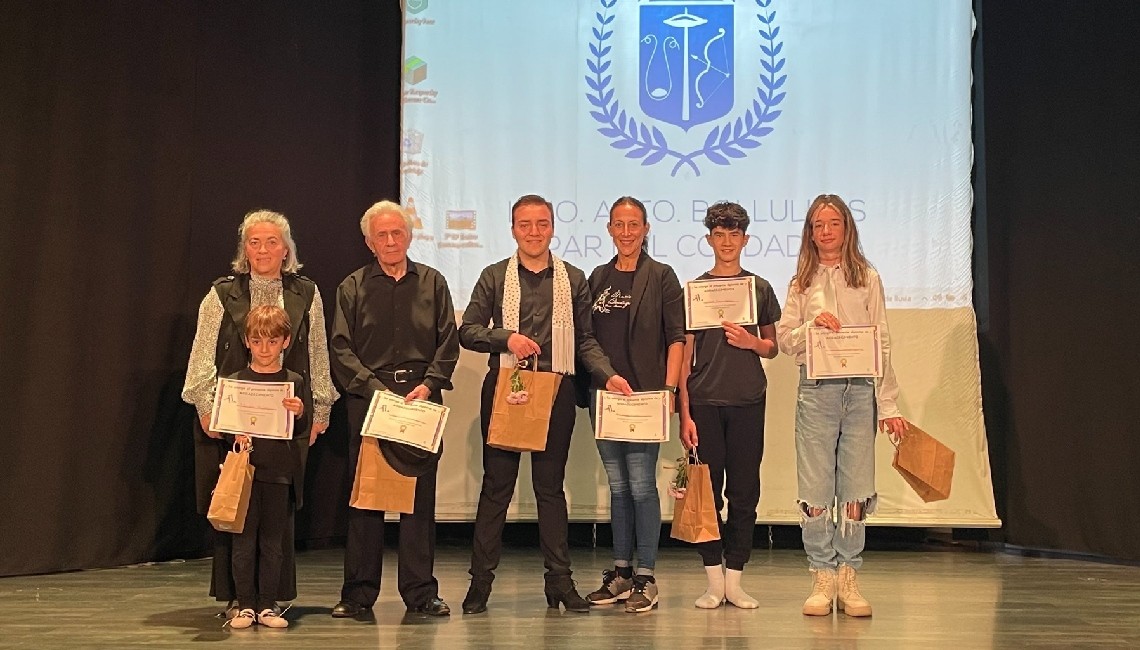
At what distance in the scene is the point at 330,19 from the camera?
6.06 m

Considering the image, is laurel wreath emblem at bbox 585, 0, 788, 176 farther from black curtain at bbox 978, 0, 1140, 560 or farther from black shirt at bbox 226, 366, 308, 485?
black shirt at bbox 226, 366, 308, 485

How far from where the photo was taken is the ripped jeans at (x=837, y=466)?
3805 millimetres

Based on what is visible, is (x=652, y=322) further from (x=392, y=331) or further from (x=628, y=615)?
(x=628, y=615)

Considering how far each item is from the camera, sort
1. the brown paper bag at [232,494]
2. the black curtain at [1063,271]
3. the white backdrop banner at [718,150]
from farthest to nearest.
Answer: the white backdrop banner at [718,150]
the black curtain at [1063,271]
the brown paper bag at [232,494]

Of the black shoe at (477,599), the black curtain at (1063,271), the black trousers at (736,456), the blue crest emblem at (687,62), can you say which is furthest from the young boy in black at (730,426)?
the black curtain at (1063,271)

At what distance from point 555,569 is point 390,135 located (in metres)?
3.19

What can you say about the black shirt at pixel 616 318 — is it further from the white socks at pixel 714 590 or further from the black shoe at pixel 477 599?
the black shoe at pixel 477 599

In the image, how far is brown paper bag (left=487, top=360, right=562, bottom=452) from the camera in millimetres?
3777

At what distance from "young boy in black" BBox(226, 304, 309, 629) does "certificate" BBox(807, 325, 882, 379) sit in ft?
6.04

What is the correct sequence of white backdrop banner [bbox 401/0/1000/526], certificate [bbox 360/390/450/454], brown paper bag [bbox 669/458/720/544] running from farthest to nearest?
1. white backdrop banner [bbox 401/0/1000/526]
2. brown paper bag [bbox 669/458/720/544]
3. certificate [bbox 360/390/450/454]

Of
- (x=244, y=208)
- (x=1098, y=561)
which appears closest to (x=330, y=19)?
(x=244, y=208)

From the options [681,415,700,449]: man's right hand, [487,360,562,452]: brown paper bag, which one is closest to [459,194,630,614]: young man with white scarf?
[487,360,562,452]: brown paper bag

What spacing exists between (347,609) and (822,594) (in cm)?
173

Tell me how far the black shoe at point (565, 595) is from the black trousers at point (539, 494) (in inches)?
1.0
